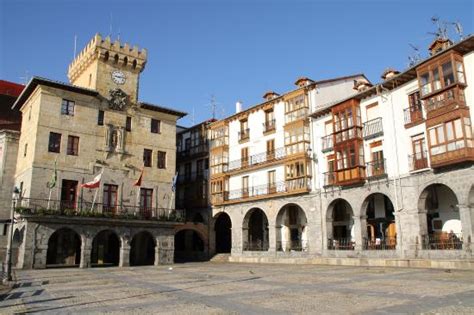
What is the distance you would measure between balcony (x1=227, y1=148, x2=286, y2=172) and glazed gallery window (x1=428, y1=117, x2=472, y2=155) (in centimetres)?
1353

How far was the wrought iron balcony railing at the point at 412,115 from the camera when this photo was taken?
25.9 meters

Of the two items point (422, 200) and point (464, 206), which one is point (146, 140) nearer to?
point (422, 200)

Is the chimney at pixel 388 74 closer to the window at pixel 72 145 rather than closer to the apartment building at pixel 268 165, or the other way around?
the apartment building at pixel 268 165

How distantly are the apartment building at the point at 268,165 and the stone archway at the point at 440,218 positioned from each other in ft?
30.1

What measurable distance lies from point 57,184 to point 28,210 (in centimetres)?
389

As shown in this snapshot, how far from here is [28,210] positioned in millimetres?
28500

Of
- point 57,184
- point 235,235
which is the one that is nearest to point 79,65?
point 57,184

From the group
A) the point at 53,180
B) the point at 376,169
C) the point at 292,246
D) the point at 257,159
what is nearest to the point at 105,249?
the point at 53,180

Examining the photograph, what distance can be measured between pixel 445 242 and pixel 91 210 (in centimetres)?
2516

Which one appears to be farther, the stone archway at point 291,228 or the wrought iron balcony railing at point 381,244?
the stone archway at point 291,228

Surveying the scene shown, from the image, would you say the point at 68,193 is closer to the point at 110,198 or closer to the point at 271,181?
the point at 110,198

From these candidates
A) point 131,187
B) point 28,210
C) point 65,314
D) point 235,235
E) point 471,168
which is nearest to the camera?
point 65,314

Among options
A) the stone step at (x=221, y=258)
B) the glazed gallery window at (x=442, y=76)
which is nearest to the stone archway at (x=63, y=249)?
the stone step at (x=221, y=258)

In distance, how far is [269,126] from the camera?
3806cm
